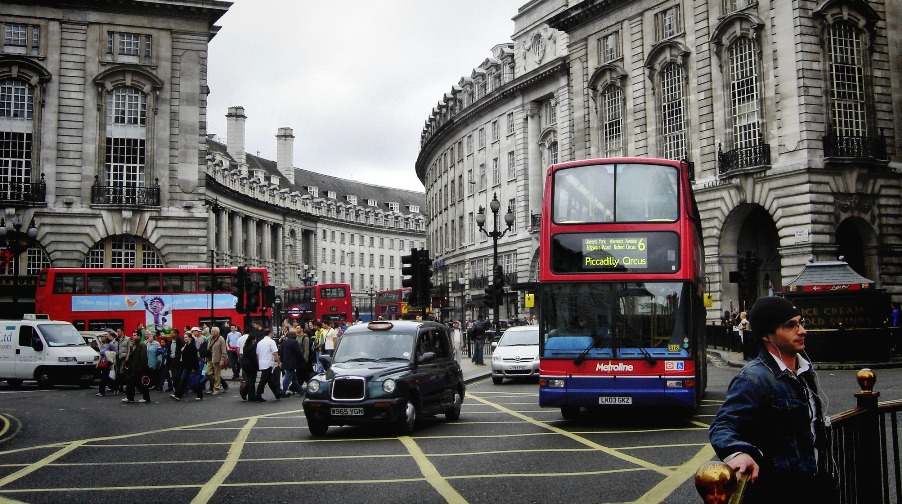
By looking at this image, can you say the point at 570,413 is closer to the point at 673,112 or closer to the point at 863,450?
the point at 863,450

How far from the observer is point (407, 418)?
14.3 m

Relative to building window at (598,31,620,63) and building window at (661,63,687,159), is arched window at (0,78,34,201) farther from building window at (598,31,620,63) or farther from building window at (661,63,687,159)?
building window at (661,63,687,159)

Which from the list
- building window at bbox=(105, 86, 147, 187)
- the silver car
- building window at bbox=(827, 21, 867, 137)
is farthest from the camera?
building window at bbox=(105, 86, 147, 187)

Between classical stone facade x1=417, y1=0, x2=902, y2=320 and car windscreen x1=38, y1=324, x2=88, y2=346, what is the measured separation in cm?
2149

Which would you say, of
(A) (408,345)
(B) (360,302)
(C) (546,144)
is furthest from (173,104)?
(B) (360,302)

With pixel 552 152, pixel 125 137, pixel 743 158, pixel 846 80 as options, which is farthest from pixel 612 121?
pixel 125 137

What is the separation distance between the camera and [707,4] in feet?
137

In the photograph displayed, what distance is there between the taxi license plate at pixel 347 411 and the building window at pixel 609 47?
120 feet

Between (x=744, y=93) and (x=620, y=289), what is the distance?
91.4 ft

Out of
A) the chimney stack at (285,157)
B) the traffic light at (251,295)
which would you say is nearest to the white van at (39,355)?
the traffic light at (251,295)

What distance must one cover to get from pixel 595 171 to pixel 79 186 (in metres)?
36.7

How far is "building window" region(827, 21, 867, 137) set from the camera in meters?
37.9

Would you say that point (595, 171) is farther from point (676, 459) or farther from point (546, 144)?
point (546, 144)

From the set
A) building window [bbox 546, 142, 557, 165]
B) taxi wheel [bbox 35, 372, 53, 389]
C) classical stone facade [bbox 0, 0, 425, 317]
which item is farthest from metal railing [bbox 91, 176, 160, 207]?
building window [bbox 546, 142, 557, 165]
